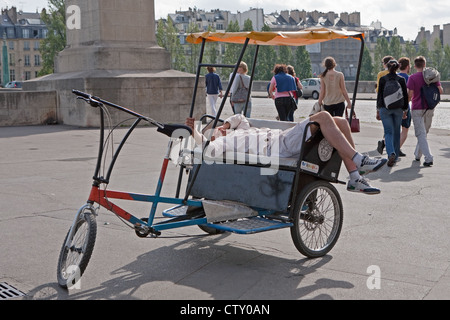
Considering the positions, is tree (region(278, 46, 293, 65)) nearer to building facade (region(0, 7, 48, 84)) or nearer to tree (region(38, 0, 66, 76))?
building facade (region(0, 7, 48, 84))

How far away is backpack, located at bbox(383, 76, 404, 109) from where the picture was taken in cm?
1093

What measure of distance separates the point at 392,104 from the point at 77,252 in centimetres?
721

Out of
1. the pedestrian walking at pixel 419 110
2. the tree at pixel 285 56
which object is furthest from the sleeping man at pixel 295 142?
the tree at pixel 285 56

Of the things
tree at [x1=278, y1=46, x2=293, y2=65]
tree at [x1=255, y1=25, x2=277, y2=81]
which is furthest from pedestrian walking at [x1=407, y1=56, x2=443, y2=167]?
tree at [x1=278, y1=46, x2=293, y2=65]

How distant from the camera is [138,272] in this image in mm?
5180

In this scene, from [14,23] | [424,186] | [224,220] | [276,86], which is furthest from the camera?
[14,23]

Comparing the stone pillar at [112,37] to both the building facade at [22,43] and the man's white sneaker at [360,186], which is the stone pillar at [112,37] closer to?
the man's white sneaker at [360,186]

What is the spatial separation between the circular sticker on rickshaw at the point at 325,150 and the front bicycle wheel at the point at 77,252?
1921mm

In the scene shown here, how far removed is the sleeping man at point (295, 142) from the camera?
566 centimetres

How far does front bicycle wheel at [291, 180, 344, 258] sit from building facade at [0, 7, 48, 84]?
133012mm

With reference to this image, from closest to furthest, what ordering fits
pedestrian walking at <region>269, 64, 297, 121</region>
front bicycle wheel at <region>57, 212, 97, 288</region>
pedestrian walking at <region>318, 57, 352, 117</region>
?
front bicycle wheel at <region>57, 212, 97, 288</region> < pedestrian walking at <region>318, 57, 352, 117</region> < pedestrian walking at <region>269, 64, 297, 121</region>
